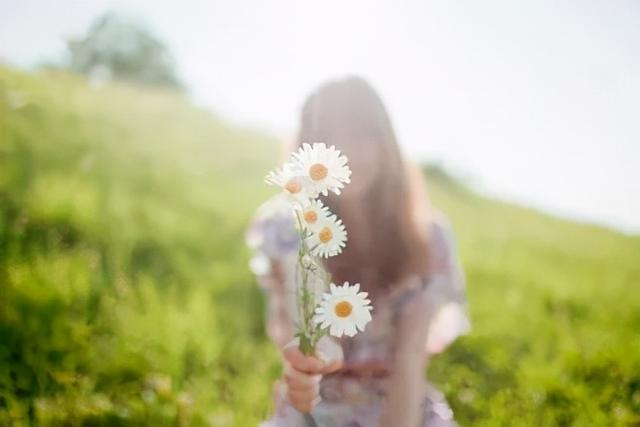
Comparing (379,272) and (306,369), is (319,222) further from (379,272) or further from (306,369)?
(379,272)

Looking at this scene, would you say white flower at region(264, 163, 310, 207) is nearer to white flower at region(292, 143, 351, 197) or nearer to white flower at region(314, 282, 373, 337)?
white flower at region(292, 143, 351, 197)

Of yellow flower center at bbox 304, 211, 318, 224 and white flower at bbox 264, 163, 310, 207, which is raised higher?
white flower at bbox 264, 163, 310, 207

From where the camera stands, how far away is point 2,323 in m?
1.40

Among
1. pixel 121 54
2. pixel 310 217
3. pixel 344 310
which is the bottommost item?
pixel 344 310

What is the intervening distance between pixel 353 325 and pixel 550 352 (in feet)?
3.08

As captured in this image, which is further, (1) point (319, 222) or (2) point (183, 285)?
(2) point (183, 285)

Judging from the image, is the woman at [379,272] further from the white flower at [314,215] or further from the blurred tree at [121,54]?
Answer: the blurred tree at [121,54]

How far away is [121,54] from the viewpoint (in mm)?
1977

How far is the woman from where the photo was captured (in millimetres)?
1105

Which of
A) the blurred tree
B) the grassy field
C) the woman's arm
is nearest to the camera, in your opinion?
the woman's arm

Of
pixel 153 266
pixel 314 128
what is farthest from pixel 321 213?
pixel 153 266

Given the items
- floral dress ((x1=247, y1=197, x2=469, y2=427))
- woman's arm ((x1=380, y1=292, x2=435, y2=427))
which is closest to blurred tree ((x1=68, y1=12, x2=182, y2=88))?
floral dress ((x1=247, y1=197, x2=469, y2=427))

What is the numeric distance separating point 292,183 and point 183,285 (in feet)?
3.06

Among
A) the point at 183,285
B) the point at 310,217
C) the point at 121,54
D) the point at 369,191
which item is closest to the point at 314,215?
the point at 310,217
